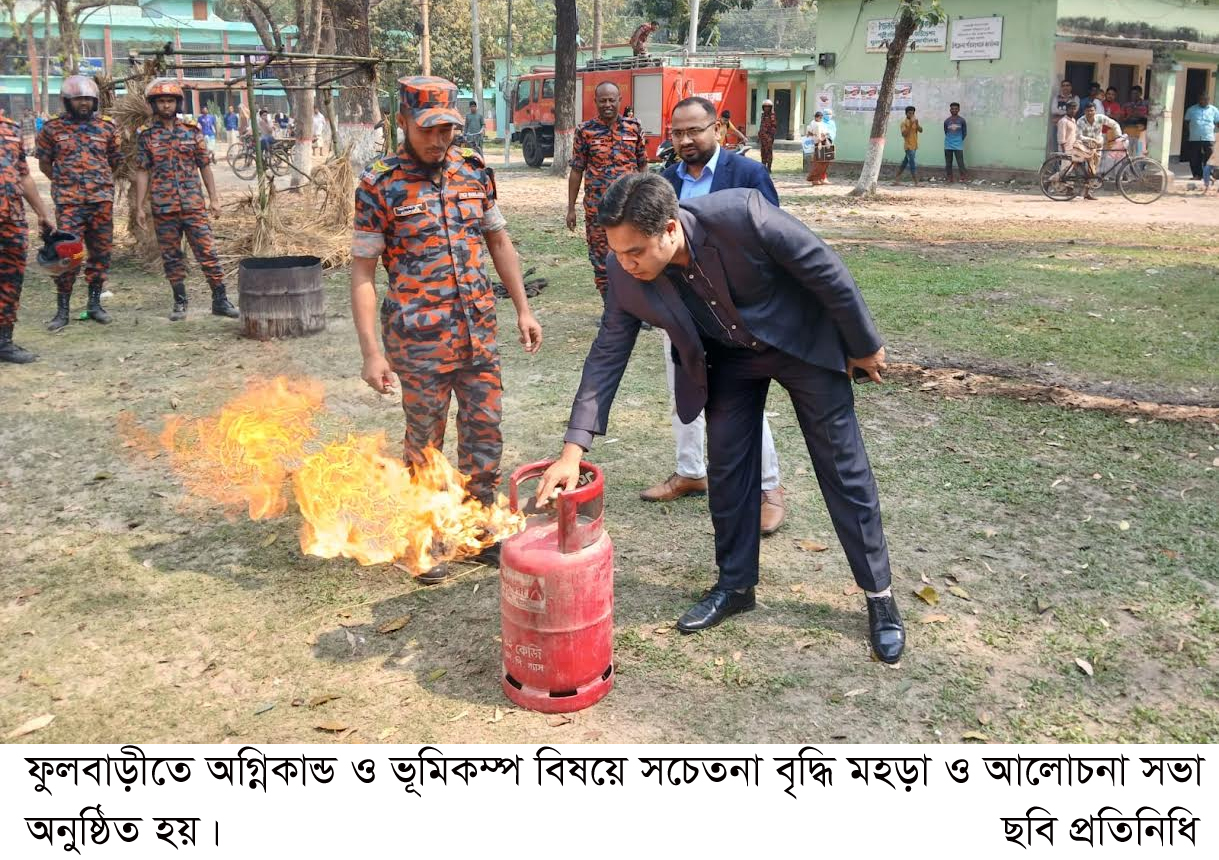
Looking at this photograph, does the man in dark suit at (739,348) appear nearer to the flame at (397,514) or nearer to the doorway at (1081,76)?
the flame at (397,514)

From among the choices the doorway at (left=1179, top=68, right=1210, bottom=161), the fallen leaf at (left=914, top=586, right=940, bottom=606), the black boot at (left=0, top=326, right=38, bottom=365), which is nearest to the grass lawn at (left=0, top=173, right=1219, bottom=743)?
the fallen leaf at (left=914, top=586, right=940, bottom=606)

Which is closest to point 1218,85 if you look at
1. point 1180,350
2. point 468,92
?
point 1180,350

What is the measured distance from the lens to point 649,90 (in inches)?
1064

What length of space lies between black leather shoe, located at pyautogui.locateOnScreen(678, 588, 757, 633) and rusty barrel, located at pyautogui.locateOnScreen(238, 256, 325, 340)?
593cm

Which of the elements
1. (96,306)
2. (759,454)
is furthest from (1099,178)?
(759,454)

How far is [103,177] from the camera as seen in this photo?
29.2 ft

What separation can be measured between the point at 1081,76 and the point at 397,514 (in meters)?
22.9

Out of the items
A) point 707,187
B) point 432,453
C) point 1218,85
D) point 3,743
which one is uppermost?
point 1218,85

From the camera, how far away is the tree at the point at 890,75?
17.6 m

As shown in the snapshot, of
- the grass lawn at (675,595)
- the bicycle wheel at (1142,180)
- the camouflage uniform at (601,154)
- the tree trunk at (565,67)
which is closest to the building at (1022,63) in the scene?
the bicycle wheel at (1142,180)

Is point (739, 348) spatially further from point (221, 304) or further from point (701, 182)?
point (221, 304)
